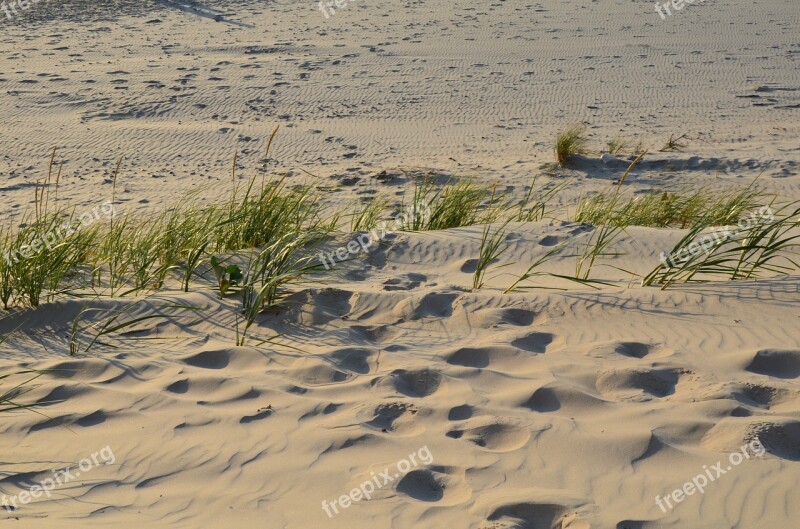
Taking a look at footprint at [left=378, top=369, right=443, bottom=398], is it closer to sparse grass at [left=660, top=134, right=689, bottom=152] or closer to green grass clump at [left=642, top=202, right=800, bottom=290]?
green grass clump at [left=642, top=202, right=800, bottom=290]

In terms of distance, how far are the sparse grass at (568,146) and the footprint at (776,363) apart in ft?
16.4

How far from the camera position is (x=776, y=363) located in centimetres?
331

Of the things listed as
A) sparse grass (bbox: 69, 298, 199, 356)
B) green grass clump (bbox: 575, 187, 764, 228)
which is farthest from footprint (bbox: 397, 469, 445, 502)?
green grass clump (bbox: 575, 187, 764, 228)

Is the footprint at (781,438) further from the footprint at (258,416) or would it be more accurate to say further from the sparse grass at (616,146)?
the sparse grass at (616,146)

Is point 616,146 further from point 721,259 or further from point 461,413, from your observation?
point 461,413

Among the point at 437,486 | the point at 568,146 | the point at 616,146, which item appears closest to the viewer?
the point at 437,486

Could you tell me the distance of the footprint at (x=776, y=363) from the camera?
326 cm

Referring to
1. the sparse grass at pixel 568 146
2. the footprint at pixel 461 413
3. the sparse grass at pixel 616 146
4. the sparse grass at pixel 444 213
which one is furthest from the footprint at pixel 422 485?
the sparse grass at pixel 616 146

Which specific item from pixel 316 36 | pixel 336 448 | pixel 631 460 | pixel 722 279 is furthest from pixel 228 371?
pixel 316 36

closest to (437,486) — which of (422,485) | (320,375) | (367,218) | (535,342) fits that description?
(422,485)

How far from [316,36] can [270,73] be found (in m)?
2.40

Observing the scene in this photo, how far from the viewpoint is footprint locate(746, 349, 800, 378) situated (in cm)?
326

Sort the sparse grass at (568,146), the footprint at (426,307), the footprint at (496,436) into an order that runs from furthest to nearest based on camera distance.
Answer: the sparse grass at (568,146)
the footprint at (426,307)
the footprint at (496,436)

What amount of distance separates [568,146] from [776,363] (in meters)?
5.06
